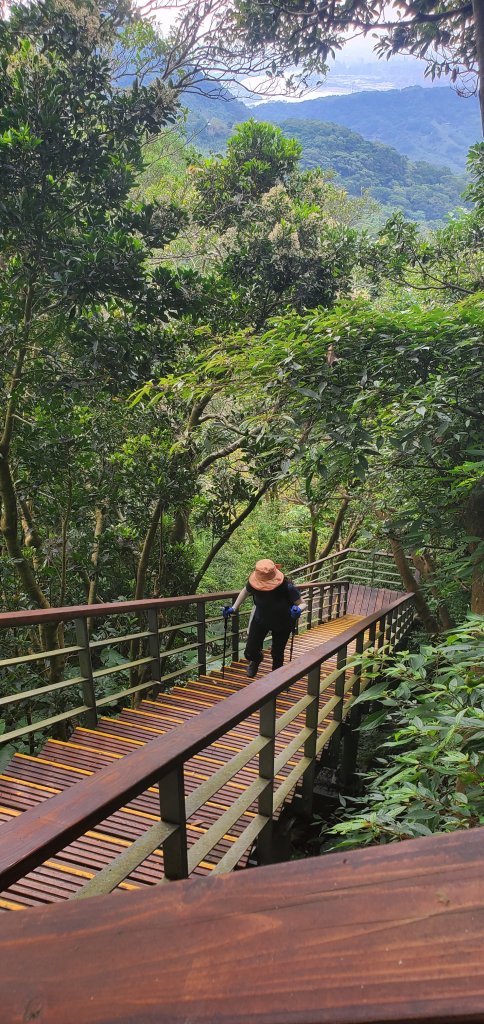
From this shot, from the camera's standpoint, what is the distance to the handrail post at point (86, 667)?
11.2 feet

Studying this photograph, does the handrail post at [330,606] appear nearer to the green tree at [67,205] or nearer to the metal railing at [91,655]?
the metal railing at [91,655]

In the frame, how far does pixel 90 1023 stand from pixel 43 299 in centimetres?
596

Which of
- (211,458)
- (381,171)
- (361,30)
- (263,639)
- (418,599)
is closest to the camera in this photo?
Result: (263,639)

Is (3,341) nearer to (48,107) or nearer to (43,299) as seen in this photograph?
(43,299)

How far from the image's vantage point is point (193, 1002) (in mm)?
477

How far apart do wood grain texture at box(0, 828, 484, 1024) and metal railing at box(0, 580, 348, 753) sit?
7.98 feet

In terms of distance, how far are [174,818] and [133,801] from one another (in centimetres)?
181

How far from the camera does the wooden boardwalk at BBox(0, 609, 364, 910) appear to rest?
2.15m

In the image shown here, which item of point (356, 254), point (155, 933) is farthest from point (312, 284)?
point (155, 933)

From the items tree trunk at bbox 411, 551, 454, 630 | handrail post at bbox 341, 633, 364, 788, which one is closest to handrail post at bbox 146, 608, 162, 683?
handrail post at bbox 341, 633, 364, 788

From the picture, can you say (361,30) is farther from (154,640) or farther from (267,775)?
(267,775)

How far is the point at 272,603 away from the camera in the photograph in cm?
485

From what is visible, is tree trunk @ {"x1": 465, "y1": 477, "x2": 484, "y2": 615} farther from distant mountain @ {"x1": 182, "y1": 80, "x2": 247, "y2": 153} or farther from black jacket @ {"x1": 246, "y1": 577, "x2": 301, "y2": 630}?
distant mountain @ {"x1": 182, "y1": 80, "x2": 247, "y2": 153}

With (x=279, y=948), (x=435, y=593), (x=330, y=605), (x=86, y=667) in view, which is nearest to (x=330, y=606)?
(x=330, y=605)
